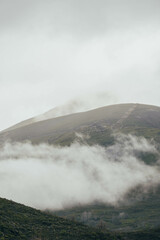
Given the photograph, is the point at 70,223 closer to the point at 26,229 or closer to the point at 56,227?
the point at 56,227

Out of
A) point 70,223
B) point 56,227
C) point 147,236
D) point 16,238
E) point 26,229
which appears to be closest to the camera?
point 16,238

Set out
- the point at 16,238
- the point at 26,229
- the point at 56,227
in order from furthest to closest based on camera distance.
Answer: the point at 56,227
the point at 26,229
the point at 16,238

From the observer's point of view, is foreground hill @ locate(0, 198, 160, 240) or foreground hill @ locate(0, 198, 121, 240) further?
foreground hill @ locate(0, 198, 160, 240)

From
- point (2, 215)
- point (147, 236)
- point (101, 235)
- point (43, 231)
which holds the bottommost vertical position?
point (147, 236)

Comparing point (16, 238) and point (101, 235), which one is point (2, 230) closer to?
point (16, 238)

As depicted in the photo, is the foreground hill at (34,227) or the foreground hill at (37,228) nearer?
the foreground hill at (34,227)

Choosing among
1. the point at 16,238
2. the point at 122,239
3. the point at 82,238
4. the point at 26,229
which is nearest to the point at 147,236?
the point at 122,239

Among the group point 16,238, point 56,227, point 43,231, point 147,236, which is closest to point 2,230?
point 16,238

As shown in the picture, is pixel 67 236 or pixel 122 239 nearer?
pixel 67 236

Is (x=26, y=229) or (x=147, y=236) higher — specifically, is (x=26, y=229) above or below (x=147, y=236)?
above

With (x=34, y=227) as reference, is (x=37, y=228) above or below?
below

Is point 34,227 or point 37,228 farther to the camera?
point 34,227

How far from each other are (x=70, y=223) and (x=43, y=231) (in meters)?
34.1

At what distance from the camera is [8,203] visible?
6732 inches
